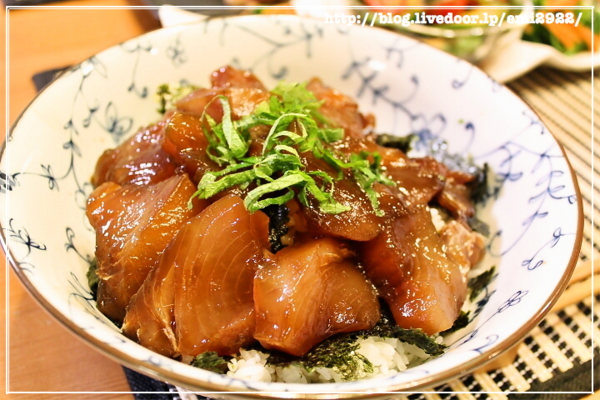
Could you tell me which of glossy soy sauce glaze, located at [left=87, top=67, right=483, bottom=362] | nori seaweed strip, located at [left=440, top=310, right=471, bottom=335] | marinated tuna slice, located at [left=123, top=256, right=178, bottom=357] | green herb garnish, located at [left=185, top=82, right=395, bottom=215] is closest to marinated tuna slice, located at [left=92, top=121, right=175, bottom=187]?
glossy soy sauce glaze, located at [left=87, top=67, right=483, bottom=362]

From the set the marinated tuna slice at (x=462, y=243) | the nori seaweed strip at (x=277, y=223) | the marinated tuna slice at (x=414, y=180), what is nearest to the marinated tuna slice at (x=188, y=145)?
the nori seaweed strip at (x=277, y=223)

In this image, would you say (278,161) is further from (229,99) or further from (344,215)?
(229,99)

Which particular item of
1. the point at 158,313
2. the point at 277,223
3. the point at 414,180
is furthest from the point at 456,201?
the point at 158,313

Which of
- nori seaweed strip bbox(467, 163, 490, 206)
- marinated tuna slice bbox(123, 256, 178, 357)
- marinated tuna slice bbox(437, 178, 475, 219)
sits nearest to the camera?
marinated tuna slice bbox(123, 256, 178, 357)

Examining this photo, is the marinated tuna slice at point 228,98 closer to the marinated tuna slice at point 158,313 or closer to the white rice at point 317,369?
the marinated tuna slice at point 158,313

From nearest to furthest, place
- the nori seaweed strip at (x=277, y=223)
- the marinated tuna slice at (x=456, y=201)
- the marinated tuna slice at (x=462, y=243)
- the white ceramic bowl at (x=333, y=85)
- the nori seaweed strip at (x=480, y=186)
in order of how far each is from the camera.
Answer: the white ceramic bowl at (x=333, y=85)
the nori seaweed strip at (x=277, y=223)
the marinated tuna slice at (x=462, y=243)
the marinated tuna slice at (x=456, y=201)
the nori seaweed strip at (x=480, y=186)

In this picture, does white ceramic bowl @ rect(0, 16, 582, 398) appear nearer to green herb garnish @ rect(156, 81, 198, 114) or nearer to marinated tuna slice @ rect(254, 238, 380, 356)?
green herb garnish @ rect(156, 81, 198, 114)

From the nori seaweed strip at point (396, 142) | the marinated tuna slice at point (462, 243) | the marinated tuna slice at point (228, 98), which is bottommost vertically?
the marinated tuna slice at point (462, 243)

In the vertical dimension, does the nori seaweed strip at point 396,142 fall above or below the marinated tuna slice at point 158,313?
above
